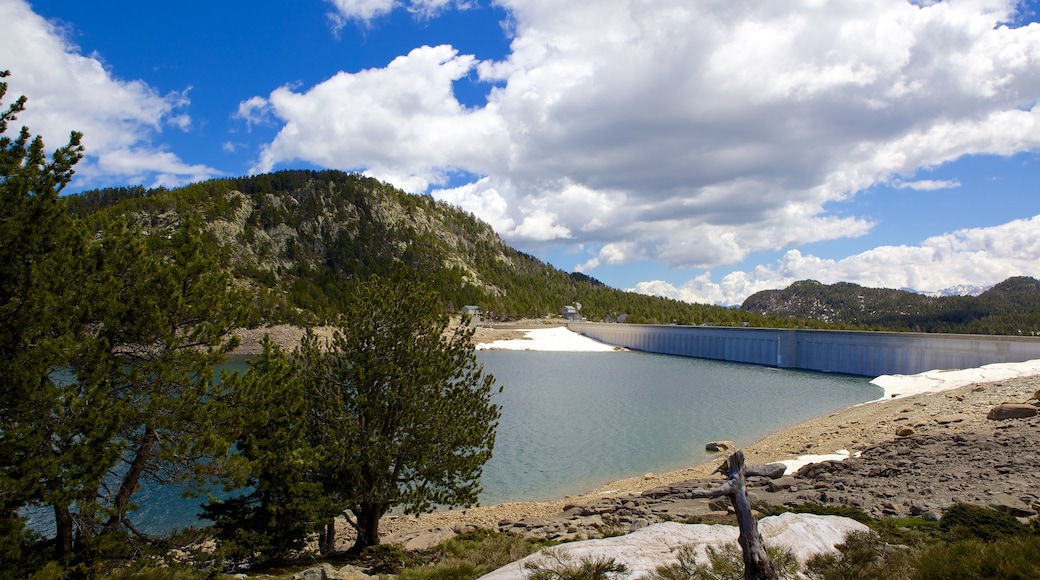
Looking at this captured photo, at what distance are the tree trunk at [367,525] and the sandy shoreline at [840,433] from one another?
2.83 meters

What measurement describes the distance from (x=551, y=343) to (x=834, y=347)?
51135mm

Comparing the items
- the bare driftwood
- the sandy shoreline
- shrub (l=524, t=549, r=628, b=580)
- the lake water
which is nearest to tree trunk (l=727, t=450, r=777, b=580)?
the bare driftwood

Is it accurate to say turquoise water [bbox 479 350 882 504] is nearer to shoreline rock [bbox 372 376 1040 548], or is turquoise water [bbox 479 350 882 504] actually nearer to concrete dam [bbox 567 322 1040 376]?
shoreline rock [bbox 372 376 1040 548]

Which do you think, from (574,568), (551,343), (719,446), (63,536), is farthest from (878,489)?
(551,343)

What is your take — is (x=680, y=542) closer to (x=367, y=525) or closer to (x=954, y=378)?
(x=367, y=525)

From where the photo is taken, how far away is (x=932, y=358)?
59625 millimetres

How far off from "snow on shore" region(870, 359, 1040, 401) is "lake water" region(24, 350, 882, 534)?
2.41 m

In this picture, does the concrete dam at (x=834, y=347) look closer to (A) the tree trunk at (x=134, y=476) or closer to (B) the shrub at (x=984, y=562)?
(B) the shrub at (x=984, y=562)

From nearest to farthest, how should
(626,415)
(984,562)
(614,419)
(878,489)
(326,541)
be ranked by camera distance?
(984,562) < (326,541) < (878,489) < (614,419) < (626,415)

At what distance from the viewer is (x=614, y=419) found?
3631 cm

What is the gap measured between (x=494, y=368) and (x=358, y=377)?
188 feet

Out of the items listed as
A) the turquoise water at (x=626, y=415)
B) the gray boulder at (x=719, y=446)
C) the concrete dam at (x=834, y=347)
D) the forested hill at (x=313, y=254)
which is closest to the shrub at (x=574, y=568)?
the turquoise water at (x=626, y=415)

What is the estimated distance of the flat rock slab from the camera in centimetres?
794

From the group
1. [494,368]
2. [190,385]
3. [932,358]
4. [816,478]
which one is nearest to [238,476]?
[190,385]
